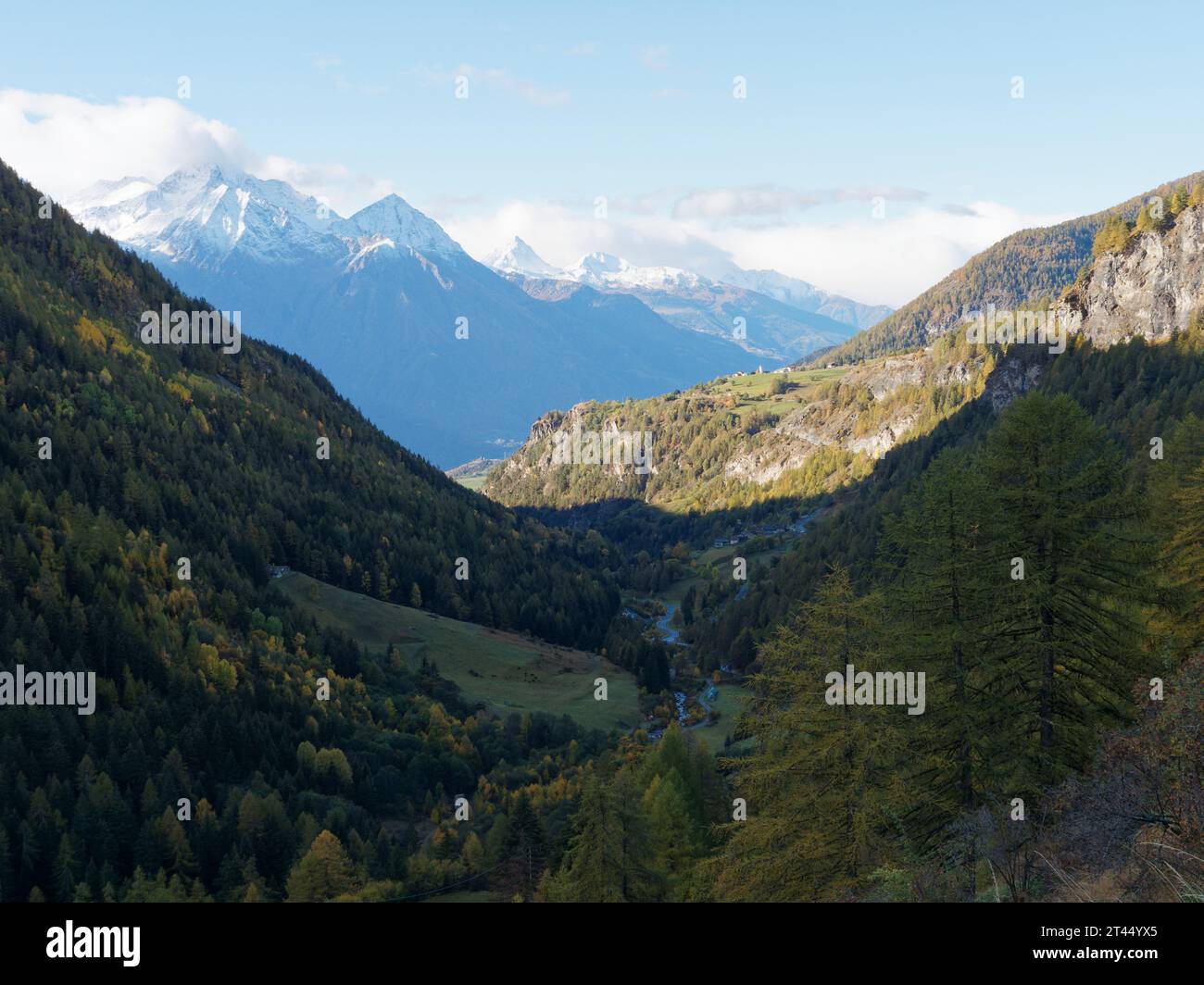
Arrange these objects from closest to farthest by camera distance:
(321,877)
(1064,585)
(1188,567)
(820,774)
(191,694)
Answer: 1. (1064,585)
2. (820,774)
3. (1188,567)
4. (321,877)
5. (191,694)

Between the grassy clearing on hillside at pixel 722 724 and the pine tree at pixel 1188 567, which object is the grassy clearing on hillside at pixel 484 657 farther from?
the pine tree at pixel 1188 567

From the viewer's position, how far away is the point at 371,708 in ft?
408

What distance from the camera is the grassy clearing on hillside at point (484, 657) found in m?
142

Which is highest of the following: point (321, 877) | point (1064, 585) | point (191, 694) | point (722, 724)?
point (1064, 585)

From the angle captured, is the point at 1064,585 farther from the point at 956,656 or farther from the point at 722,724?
the point at 722,724

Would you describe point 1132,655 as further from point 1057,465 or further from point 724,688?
point 724,688

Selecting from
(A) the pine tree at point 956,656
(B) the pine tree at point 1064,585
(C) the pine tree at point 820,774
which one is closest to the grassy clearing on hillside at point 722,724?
(C) the pine tree at point 820,774


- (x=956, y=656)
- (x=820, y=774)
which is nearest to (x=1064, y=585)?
(x=956, y=656)

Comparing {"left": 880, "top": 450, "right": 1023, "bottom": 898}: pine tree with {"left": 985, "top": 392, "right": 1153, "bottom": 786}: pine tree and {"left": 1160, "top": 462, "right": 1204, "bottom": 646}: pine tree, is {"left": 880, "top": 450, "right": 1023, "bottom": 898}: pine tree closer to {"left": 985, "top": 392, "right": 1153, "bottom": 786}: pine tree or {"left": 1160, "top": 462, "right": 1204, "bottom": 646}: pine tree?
{"left": 985, "top": 392, "right": 1153, "bottom": 786}: pine tree

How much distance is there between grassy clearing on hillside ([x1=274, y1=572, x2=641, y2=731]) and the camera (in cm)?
14212

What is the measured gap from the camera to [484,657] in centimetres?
16250

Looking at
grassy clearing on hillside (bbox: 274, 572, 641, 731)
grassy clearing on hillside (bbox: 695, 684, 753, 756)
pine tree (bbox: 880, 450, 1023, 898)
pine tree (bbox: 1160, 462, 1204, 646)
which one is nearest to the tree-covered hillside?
grassy clearing on hillside (bbox: 274, 572, 641, 731)
